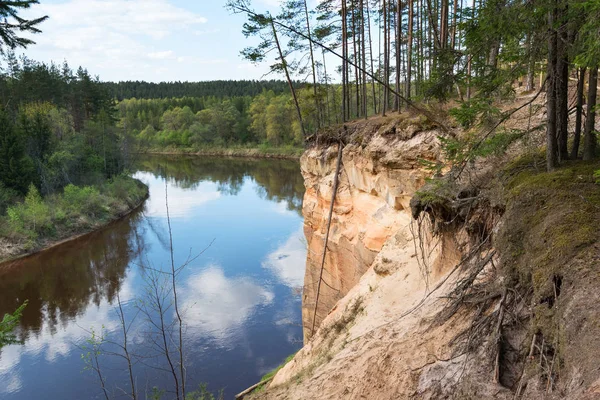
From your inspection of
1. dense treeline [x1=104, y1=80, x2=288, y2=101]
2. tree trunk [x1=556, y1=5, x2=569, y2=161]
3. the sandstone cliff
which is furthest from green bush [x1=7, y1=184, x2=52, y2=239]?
dense treeline [x1=104, y1=80, x2=288, y2=101]

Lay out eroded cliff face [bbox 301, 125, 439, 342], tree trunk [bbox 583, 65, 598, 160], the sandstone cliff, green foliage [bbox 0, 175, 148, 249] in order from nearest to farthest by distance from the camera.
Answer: the sandstone cliff < tree trunk [bbox 583, 65, 598, 160] < eroded cliff face [bbox 301, 125, 439, 342] < green foliage [bbox 0, 175, 148, 249]

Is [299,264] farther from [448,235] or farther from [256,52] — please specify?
[448,235]

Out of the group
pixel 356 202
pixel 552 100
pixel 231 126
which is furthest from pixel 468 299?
pixel 231 126

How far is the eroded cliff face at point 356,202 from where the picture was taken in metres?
9.97

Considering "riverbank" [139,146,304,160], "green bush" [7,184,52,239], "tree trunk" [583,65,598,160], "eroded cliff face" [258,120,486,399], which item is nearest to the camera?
"eroded cliff face" [258,120,486,399]

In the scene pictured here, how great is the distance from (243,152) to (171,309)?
55.0m

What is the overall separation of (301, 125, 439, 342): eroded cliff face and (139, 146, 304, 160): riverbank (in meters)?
44.4

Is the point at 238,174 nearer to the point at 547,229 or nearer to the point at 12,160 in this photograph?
the point at 12,160

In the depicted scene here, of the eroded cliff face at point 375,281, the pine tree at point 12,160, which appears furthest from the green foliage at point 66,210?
the eroded cliff face at point 375,281

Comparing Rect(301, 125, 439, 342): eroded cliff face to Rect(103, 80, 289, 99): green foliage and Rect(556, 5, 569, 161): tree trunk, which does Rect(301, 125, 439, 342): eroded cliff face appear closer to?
Rect(556, 5, 569, 161): tree trunk

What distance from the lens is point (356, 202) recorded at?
12.7m

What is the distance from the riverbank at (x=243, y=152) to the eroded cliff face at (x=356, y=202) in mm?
44386

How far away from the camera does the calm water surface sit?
14.6 metres

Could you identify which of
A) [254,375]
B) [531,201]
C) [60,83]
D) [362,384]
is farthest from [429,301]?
[60,83]
